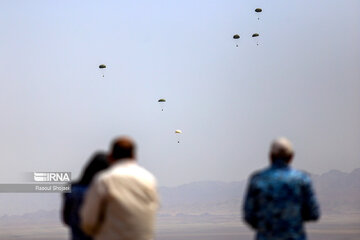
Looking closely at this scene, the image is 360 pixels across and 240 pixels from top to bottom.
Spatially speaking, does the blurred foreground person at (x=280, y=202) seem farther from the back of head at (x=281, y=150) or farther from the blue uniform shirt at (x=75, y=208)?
the blue uniform shirt at (x=75, y=208)

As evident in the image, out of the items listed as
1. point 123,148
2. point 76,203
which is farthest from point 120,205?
point 76,203

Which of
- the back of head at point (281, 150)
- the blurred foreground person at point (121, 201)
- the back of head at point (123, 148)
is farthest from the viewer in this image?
the back of head at point (281, 150)

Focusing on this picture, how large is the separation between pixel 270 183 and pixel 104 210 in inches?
94.5

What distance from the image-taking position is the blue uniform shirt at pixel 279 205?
10.4 metres

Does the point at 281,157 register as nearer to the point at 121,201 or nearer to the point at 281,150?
the point at 281,150

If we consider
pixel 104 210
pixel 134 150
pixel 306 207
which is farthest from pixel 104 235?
pixel 306 207

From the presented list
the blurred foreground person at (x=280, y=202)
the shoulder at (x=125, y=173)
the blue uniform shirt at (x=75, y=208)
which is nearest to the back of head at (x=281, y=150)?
the blurred foreground person at (x=280, y=202)

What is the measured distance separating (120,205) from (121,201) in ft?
0.16

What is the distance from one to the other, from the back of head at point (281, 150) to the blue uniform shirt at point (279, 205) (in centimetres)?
10

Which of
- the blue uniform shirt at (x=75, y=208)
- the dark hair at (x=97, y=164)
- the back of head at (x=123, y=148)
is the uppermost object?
the back of head at (x=123, y=148)

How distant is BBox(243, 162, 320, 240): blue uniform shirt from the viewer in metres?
10.4

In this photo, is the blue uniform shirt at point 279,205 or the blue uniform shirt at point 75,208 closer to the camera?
the blue uniform shirt at point 279,205

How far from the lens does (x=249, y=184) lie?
34.4 feet

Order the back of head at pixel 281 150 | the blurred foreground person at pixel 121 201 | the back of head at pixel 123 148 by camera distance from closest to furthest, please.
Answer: the blurred foreground person at pixel 121 201, the back of head at pixel 123 148, the back of head at pixel 281 150
